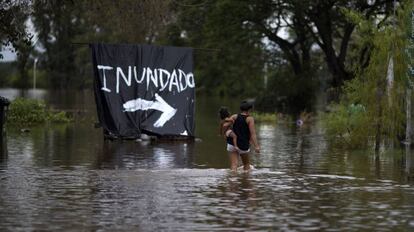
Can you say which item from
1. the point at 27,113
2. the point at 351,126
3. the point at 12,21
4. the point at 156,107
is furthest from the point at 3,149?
the point at 27,113

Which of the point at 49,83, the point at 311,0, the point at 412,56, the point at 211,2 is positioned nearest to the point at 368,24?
the point at 412,56

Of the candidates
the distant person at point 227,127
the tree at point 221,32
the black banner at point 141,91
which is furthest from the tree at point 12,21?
the tree at point 221,32

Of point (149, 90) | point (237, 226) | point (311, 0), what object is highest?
point (311, 0)

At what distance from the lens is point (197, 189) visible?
14094 millimetres

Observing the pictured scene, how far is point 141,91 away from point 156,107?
0.66 m

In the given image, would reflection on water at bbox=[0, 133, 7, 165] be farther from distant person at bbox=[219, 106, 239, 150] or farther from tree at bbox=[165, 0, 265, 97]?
tree at bbox=[165, 0, 265, 97]

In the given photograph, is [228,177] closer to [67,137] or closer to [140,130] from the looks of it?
[140,130]

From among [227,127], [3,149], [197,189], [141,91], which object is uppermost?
[141,91]

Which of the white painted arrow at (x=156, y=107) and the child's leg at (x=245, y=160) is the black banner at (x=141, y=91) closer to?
the white painted arrow at (x=156, y=107)

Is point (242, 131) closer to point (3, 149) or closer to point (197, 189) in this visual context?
point (197, 189)

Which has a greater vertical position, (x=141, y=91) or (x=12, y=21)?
(x=12, y=21)

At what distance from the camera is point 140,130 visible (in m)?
25.4

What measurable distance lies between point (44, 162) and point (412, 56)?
9.31m

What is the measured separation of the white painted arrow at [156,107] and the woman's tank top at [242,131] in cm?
918
